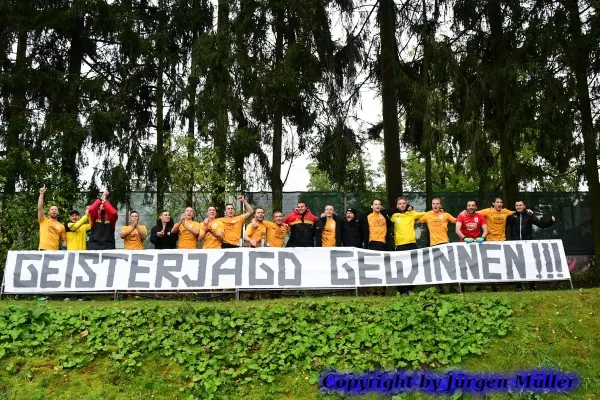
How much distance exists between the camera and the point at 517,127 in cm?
1347

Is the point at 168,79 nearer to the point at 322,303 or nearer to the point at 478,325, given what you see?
the point at 322,303

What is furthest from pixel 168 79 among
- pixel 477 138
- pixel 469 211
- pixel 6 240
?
pixel 469 211

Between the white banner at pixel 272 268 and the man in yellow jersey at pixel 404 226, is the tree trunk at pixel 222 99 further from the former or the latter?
the man in yellow jersey at pixel 404 226

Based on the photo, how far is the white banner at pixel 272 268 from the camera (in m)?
9.93

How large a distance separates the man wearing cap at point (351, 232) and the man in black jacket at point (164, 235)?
128 inches

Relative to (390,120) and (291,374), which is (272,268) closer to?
(291,374)

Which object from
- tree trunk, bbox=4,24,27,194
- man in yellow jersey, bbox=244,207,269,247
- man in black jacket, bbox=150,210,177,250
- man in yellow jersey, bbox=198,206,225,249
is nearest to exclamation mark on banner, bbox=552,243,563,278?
man in yellow jersey, bbox=244,207,269,247

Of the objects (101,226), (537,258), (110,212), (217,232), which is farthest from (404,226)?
(101,226)

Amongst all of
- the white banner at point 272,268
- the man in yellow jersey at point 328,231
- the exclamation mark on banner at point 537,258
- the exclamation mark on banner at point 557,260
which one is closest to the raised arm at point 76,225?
the white banner at point 272,268

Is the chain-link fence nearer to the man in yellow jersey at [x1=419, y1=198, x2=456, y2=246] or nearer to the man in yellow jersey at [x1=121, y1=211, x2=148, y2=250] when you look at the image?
the man in yellow jersey at [x1=121, y1=211, x2=148, y2=250]

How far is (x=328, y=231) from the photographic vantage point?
11195 millimetres

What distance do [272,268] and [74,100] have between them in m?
10.5

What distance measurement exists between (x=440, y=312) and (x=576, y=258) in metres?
10.5

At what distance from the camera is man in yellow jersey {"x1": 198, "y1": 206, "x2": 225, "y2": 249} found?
11.0 m
